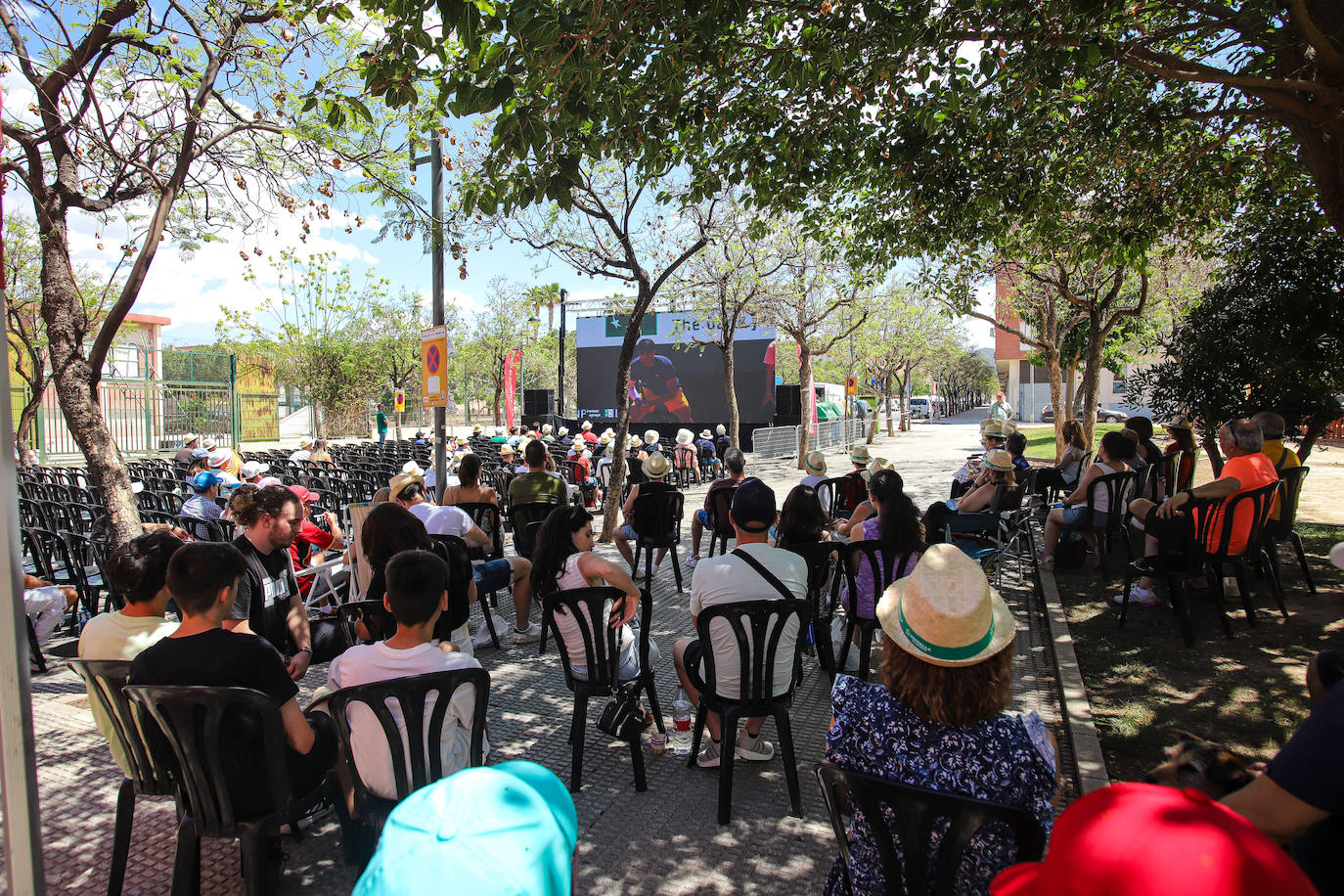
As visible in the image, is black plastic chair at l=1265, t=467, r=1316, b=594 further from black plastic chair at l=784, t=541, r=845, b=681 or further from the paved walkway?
black plastic chair at l=784, t=541, r=845, b=681

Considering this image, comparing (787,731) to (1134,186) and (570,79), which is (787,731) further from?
(1134,186)

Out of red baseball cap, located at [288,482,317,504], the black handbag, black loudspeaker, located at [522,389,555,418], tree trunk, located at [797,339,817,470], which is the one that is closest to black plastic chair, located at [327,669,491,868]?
the black handbag

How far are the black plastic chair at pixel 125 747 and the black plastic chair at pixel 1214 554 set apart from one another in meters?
5.87

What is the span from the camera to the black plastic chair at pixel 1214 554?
17.6ft

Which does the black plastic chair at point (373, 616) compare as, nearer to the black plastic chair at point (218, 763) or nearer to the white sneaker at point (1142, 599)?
the black plastic chair at point (218, 763)

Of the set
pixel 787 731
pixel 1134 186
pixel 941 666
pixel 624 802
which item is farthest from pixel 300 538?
pixel 1134 186

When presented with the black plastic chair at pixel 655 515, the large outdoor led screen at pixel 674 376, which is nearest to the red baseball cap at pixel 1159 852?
the black plastic chair at pixel 655 515

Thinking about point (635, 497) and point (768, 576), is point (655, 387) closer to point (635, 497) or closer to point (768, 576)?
point (635, 497)

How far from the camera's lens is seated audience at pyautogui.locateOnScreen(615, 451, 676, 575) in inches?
299

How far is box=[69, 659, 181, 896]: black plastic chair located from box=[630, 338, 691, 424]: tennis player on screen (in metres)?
31.5

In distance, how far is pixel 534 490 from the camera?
24.3 feet

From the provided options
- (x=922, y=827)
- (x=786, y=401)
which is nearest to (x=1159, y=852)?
(x=922, y=827)

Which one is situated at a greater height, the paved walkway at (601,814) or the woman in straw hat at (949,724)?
the woman in straw hat at (949,724)

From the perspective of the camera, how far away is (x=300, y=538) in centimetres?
596
